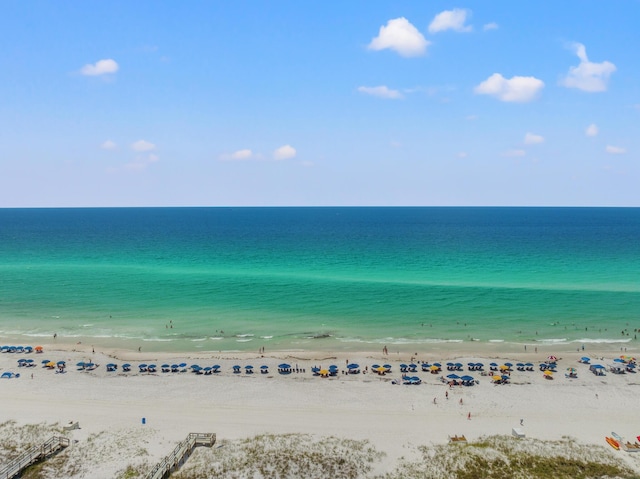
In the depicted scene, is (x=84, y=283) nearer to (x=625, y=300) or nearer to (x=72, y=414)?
(x=72, y=414)

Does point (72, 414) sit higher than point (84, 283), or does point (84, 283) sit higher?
point (84, 283)

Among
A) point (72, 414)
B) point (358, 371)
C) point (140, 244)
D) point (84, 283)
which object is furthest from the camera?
point (140, 244)

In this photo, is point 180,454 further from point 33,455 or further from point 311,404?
point 311,404

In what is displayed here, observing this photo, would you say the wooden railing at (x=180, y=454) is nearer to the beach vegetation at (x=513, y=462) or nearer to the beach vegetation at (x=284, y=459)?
the beach vegetation at (x=284, y=459)

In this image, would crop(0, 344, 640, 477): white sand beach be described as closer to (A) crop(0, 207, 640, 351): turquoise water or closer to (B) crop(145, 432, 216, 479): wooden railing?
(B) crop(145, 432, 216, 479): wooden railing

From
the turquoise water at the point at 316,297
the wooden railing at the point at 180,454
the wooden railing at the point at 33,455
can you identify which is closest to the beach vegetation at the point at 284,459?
the wooden railing at the point at 180,454

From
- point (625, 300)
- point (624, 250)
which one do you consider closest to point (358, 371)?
point (625, 300)
